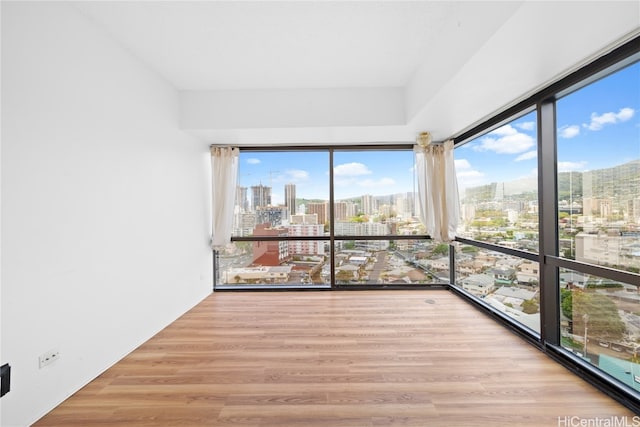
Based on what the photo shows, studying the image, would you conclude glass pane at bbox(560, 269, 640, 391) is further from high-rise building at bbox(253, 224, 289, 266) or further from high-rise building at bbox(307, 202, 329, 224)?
high-rise building at bbox(253, 224, 289, 266)

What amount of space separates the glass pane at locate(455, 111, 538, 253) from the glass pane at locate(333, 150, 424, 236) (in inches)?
29.2

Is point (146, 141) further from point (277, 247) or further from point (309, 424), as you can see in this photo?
point (309, 424)

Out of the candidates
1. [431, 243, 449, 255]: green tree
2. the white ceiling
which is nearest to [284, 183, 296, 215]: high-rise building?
the white ceiling

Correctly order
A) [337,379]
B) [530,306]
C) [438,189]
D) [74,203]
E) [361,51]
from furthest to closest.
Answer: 1. [438,189]
2. [530,306]
3. [361,51]
4. [337,379]
5. [74,203]

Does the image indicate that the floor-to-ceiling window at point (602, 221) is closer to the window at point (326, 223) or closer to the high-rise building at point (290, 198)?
the window at point (326, 223)

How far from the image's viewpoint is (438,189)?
146 inches

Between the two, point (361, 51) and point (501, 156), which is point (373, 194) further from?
point (361, 51)

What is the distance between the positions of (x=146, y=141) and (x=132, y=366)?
75.8 inches

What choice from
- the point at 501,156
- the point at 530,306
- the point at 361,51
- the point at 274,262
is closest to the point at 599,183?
the point at 501,156

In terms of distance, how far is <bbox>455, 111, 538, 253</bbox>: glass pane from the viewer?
247 cm

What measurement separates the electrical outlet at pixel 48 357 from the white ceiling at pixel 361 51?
2278mm

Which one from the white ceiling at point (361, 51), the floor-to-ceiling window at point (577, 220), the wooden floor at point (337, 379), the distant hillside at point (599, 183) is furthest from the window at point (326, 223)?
the distant hillside at point (599, 183)

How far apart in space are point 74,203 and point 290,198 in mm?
2563

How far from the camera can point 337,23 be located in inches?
78.4
